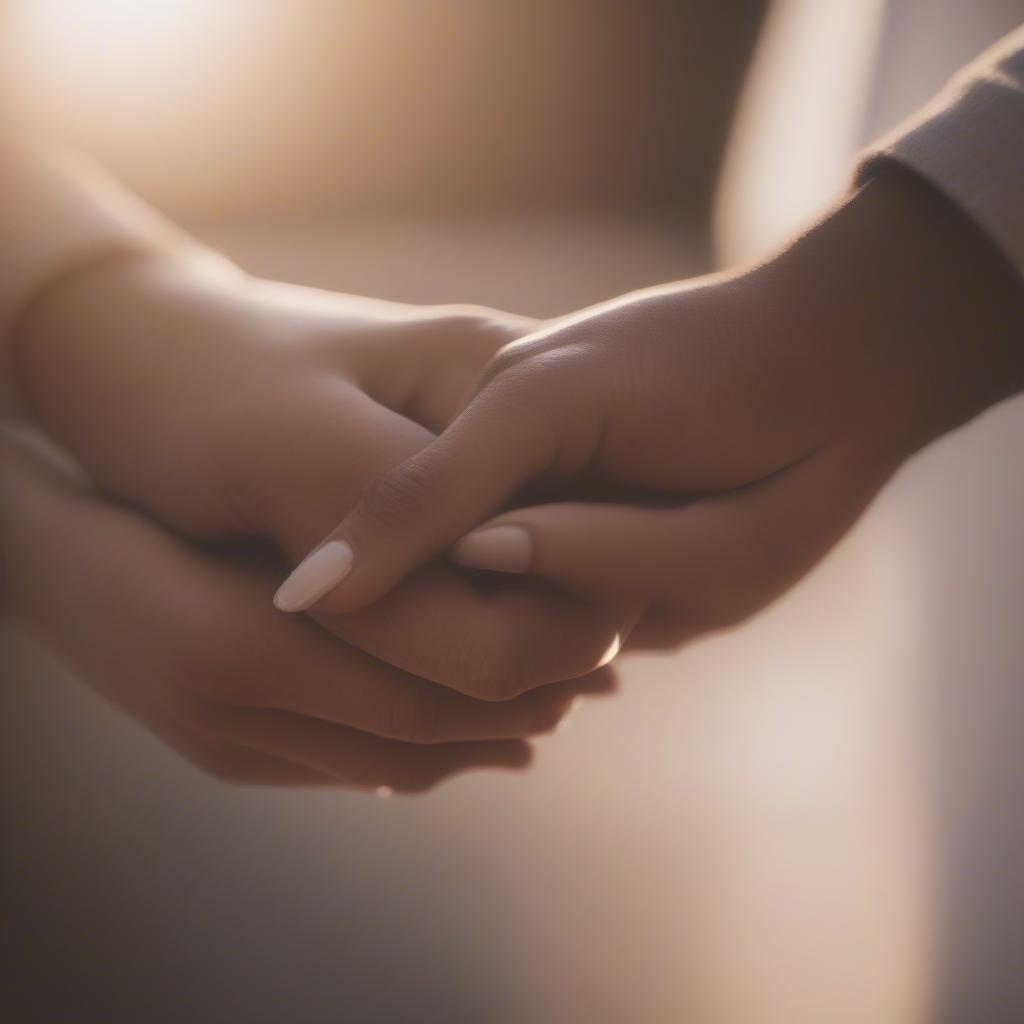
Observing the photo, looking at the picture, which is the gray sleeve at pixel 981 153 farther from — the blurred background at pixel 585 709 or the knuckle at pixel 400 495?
the knuckle at pixel 400 495

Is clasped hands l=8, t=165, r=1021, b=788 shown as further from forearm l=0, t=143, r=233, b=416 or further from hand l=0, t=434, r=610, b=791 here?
forearm l=0, t=143, r=233, b=416

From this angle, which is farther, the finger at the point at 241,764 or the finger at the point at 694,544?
the finger at the point at 241,764

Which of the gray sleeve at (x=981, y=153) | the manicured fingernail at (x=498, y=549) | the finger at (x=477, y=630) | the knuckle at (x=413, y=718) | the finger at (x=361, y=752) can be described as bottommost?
the finger at (x=361, y=752)

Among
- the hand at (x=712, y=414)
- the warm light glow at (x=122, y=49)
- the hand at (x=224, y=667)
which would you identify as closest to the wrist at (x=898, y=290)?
the hand at (x=712, y=414)

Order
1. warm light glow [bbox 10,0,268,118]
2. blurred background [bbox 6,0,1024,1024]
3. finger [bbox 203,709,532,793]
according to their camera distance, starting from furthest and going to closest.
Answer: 1. warm light glow [bbox 10,0,268,118]
2. blurred background [bbox 6,0,1024,1024]
3. finger [bbox 203,709,532,793]

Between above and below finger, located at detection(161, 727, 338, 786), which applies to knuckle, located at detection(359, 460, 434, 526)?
above

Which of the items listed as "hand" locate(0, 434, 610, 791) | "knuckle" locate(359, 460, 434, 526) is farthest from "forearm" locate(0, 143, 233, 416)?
"knuckle" locate(359, 460, 434, 526)

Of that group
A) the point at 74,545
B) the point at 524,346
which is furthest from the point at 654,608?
the point at 74,545

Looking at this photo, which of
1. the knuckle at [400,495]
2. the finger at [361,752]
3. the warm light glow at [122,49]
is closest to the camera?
the knuckle at [400,495]
